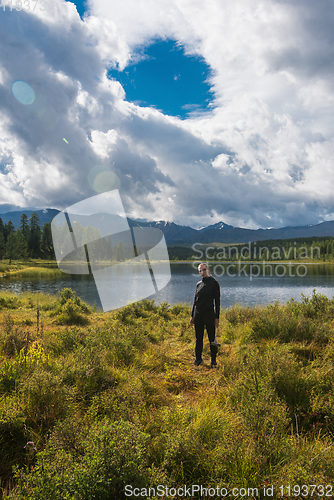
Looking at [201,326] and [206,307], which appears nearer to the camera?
[206,307]

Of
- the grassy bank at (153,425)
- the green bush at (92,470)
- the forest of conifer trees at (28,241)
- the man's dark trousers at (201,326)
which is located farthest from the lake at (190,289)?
the forest of conifer trees at (28,241)

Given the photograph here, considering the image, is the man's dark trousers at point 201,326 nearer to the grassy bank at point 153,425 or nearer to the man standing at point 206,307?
the man standing at point 206,307

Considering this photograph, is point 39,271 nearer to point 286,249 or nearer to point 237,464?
point 237,464

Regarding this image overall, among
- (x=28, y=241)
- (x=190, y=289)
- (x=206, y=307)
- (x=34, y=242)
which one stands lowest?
(x=190, y=289)

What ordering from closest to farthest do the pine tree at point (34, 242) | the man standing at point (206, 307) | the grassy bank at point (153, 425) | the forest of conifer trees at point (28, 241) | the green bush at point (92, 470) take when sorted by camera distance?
the green bush at point (92, 470) → the grassy bank at point (153, 425) → the man standing at point (206, 307) → the forest of conifer trees at point (28, 241) → the pine tree at point (34, 242)

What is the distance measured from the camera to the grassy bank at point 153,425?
2260 millimetres

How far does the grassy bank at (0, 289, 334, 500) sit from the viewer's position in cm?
226

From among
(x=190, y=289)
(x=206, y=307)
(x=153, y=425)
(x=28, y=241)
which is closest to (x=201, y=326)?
(x=206, y=307)

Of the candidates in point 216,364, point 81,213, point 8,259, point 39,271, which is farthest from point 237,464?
point 8,259

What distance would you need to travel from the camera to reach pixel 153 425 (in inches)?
126

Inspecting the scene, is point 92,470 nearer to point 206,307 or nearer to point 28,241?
point 206,307

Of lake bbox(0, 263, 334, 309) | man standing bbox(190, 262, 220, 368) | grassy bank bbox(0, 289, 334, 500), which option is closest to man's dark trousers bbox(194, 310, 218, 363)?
man standing bbox(190, 262, 220, 368)

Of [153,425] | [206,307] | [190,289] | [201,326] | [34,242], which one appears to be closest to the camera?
[153,425]

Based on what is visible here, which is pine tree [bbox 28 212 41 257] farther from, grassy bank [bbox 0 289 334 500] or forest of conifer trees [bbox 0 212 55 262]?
grassy bank [bbox 0 289 334 500]
